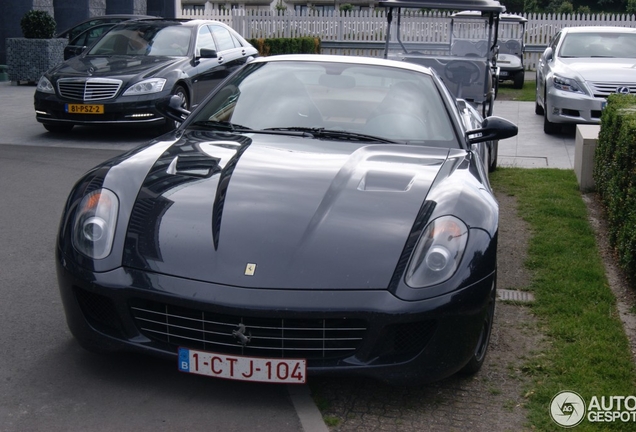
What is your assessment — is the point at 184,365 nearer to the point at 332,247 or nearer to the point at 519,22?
the point at 332,247

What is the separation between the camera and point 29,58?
18219 millimetres

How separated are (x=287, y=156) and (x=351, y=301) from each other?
1.29 meters

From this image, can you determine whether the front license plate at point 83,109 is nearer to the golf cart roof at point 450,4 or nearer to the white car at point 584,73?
the golf cart roof at point 450,4

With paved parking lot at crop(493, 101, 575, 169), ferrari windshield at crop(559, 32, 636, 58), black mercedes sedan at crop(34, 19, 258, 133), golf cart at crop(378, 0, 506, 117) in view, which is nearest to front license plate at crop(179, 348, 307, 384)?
black mercedes sedan at crop(34, 19, 258, 133)

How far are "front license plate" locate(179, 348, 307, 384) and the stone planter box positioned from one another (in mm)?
15660

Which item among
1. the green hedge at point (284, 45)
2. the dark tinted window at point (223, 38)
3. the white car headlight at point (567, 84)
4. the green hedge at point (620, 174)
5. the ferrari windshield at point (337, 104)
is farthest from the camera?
the green hedge at point (284, 45)

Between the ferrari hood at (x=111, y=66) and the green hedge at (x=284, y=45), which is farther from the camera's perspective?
the green hedge at (x=284, y=45)

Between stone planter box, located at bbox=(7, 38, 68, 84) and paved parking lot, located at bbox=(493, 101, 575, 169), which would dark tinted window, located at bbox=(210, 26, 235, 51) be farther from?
stone planter box, located at bbox=(7, 38, 68, 84)

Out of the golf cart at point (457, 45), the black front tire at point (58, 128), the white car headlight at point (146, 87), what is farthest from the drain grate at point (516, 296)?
the black front tire at point (58, 128)

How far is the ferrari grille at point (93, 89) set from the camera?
1125cm

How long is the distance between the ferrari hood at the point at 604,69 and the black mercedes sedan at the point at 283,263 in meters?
8.63

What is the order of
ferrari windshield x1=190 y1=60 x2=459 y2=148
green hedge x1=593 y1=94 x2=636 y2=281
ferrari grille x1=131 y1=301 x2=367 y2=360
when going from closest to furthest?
ferrari grille x1=131 y1=301 x2=367 y2=360 < ferrari windshield x1=190 y1=60 x2=459 y2=148 < green hedge x1=593 y1=94 x2=636 y2=281

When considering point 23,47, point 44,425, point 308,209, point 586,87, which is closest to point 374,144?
point 308,209

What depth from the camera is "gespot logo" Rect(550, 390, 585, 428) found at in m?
3.80
